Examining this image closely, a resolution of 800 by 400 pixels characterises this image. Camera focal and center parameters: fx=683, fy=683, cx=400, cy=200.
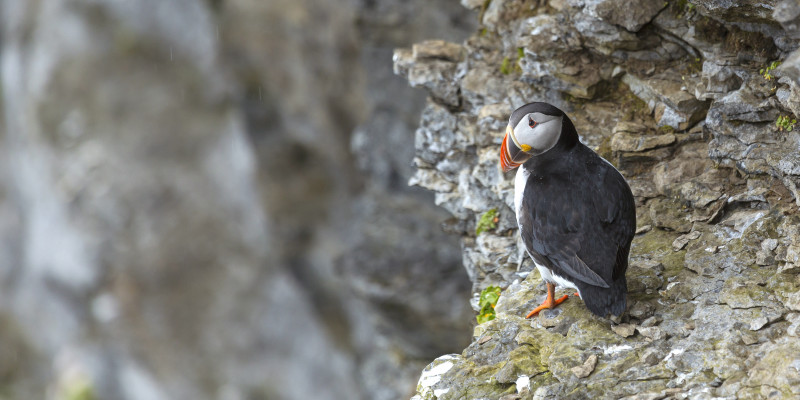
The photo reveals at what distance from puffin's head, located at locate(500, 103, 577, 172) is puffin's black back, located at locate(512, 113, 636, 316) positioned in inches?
1.9

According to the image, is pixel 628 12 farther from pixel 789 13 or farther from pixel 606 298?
pixel 606 298

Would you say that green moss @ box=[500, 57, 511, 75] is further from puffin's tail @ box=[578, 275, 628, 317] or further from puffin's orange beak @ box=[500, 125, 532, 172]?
puffin's tail @ box=[578, 275, 628, 317]

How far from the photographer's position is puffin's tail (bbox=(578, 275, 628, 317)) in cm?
377

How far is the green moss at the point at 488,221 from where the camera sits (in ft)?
19.9

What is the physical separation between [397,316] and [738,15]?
7396mm

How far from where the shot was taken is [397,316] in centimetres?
1071

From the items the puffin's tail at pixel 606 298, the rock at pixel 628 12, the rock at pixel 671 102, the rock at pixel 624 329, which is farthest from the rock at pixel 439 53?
the rock at pixel 624 329

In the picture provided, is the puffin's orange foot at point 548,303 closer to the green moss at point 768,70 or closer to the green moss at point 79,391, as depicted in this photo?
the green moss at point 768,70

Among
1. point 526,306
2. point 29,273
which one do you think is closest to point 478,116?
point 526,306

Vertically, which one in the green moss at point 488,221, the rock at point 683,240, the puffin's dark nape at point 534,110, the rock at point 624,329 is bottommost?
the rock at point 624,329

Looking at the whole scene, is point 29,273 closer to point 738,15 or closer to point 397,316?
point 397,316

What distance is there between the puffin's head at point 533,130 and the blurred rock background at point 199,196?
6645mm

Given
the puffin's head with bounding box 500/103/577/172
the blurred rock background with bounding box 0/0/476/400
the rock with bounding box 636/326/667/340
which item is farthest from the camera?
the blurred rock background with bounding box 0/0/476/400

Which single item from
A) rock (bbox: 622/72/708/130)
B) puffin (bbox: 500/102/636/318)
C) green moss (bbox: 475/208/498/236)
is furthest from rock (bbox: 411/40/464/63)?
puffin (bbox: 500/102/636/318)
